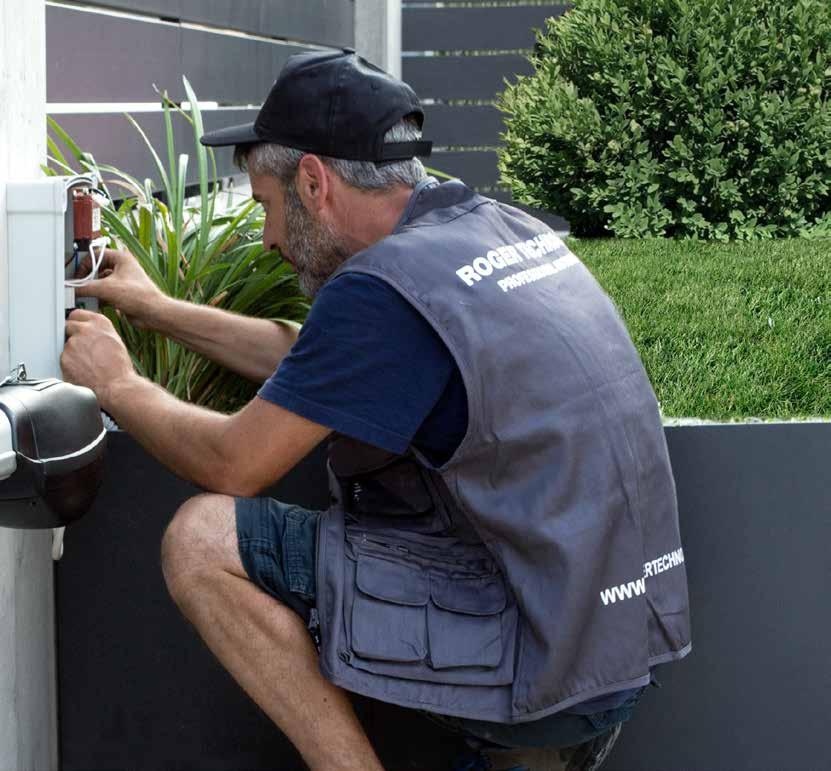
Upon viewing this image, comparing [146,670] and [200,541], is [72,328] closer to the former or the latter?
[200,541]

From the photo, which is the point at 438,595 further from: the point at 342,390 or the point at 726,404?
the point at 726,404

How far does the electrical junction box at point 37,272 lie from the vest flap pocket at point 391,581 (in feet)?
2.16

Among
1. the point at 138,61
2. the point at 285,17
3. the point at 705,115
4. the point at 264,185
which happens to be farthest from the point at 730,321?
the point at 285,17

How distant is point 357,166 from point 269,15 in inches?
302

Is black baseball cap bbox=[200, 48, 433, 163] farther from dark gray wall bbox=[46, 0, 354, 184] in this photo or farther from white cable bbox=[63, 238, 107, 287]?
dark gray wall bbox=[46, 0, 354, 184]

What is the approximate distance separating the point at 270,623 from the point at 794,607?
3.81 ft

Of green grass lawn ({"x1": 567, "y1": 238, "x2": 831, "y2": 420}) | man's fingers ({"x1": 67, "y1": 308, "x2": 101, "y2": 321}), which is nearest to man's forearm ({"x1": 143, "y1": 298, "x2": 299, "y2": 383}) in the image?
man's fingers ({"x1": 67, "y1": 308, "x2": 101, "y2": 321})

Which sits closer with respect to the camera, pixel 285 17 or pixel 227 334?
pixel 227 334

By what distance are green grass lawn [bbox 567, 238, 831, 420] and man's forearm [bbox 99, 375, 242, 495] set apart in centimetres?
128

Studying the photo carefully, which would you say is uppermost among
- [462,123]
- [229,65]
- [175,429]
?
[229,65]

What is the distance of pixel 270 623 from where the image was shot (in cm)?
225

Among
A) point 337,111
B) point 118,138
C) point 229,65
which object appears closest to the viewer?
point 337,111

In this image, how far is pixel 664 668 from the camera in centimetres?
282

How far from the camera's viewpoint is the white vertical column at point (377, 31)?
12727mm
